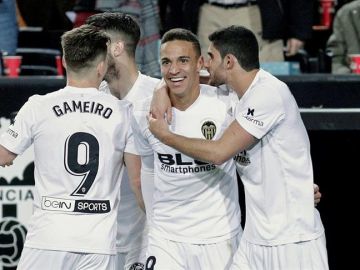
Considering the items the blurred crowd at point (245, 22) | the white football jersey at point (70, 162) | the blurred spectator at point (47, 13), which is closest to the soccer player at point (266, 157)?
the white football jersey at point (70, 162)

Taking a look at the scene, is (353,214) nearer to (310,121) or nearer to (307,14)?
(310,121)

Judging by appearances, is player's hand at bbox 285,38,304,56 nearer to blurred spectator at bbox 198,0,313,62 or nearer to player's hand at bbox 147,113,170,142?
blurred spectator at bbox 198,0,313,62

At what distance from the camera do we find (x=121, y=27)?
7.50m

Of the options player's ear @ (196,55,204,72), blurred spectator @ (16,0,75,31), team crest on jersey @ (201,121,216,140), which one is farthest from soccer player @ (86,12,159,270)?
blurred spectator @ (16,0,75,31)

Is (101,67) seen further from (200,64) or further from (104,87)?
(104,87)

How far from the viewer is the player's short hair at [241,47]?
6766mm

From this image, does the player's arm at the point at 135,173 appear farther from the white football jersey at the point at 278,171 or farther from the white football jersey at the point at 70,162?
the white football jersey at the point at 278,171

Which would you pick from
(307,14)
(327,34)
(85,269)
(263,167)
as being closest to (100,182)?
(85,269)

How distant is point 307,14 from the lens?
927 cm

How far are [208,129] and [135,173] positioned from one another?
50cm

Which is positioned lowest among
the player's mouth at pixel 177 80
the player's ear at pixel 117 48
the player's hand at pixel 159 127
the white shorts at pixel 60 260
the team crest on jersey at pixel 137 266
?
the team crest on jersey at pixel 137 266

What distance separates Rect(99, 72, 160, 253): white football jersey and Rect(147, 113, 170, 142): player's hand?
72 cm

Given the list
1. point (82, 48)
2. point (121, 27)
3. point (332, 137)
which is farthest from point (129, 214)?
point (332, 137)

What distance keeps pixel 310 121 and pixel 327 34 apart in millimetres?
2217
